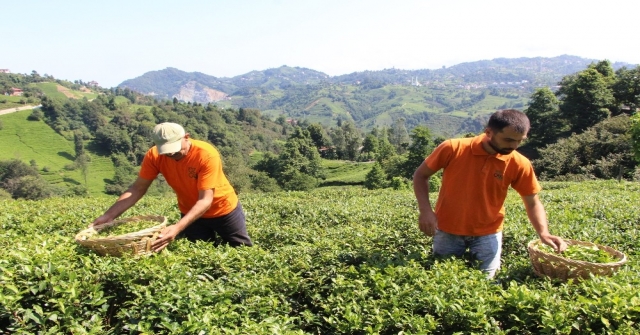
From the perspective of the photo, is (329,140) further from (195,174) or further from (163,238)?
(163,238)

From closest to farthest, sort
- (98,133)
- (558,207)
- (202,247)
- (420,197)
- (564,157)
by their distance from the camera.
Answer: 1. (420,197)
2. (202,247)
3. (558,207)
4. (564,157)
5. (98,133)

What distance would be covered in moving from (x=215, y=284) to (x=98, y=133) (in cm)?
10129

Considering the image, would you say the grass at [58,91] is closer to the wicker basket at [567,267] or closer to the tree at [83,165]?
the tree at [83,165]

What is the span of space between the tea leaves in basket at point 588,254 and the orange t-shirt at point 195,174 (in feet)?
11.8

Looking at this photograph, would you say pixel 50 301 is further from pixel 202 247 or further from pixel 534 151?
pixel 534 151

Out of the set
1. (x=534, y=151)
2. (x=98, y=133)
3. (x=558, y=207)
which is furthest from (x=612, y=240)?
(x=98, y=133)

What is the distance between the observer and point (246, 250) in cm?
446

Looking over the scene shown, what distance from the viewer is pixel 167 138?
4176 mm

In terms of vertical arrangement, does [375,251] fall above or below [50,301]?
below

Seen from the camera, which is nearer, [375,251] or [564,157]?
[375,251]

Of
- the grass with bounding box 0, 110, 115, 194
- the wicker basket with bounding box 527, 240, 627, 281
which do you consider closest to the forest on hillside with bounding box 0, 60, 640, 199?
the grass with bounding box 0, 110, 115, 194

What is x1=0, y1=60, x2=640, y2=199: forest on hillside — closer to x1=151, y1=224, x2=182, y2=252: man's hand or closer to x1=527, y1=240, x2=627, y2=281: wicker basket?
x1=527, y1=240, x2=627, y2=281: wicker basket

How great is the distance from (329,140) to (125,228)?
8571 cm

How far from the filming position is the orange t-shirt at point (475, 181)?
3854 millimetres
